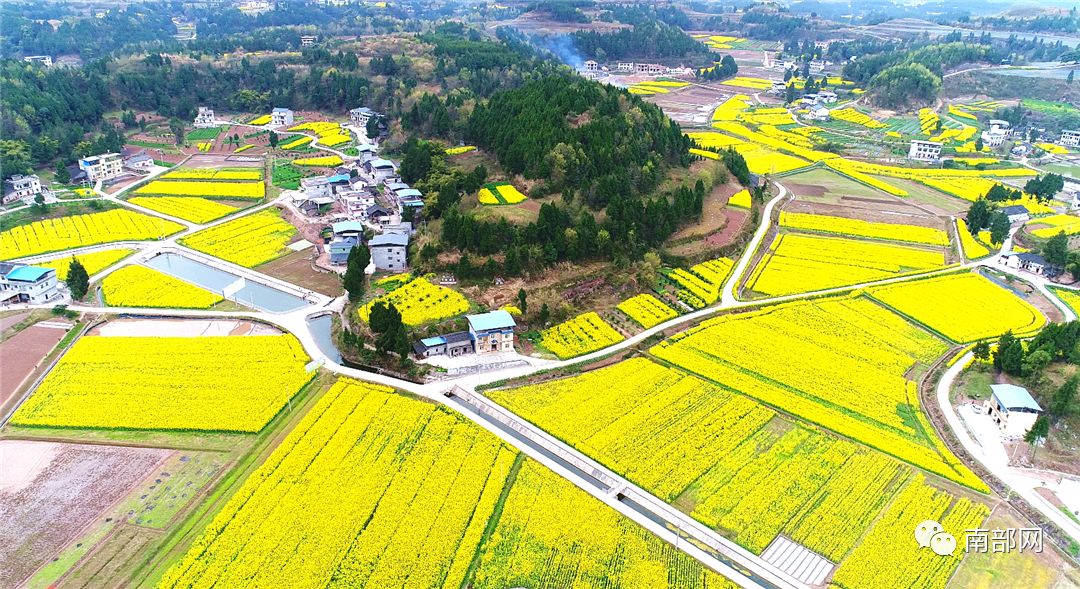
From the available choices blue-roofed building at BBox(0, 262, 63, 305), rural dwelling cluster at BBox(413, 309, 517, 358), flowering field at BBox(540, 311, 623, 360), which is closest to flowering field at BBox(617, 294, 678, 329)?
flowering field at BBox(540, 311, 623, 360)

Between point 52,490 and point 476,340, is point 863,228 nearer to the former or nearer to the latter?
point 476,340

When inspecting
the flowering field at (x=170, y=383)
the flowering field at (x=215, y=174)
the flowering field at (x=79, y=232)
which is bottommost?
the flowering field at (x=170, y=383)

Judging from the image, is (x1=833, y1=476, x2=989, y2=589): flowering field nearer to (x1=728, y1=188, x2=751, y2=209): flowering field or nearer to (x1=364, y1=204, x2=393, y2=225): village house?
(x1=728, y1=188, x2=751, y2=209): flowering field

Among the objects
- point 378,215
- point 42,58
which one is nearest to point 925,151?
point 378,215

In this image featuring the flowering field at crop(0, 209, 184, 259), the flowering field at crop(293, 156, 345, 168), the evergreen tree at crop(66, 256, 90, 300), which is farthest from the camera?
the flowering field at crop(293, 156, 345, 168)

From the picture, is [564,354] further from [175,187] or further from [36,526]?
[175,187]

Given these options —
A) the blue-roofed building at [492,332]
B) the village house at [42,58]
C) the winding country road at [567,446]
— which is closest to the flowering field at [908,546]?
the winding country road at [567,446]

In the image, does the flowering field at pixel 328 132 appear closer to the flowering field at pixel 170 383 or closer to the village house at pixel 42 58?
the flowering field at pixel 170 383
